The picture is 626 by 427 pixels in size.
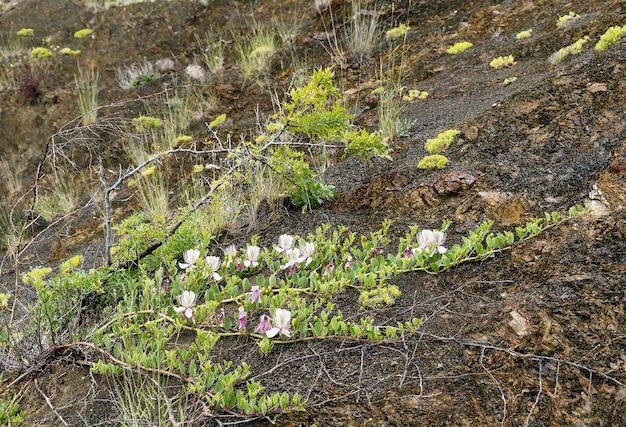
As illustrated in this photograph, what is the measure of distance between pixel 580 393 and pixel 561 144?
6.03 ft

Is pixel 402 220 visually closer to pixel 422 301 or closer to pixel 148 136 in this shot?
pixel 422 301

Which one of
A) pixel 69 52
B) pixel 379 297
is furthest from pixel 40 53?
pixel 379 297

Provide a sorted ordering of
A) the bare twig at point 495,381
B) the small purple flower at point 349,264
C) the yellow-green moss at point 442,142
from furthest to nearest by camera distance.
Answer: the yellow-green moss at point 442,142, the small purple flower at point 349,264, the bare twig at point 495,381

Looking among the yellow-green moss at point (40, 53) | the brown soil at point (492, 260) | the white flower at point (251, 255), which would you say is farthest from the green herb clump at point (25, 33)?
the white flower at point (251, 255)

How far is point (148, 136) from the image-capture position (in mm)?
7020

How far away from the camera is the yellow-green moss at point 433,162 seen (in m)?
3.54

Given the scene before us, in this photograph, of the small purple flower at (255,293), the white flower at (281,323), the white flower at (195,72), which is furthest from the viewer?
the white flower at (195,72)

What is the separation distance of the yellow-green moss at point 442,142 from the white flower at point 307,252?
4.99 ft

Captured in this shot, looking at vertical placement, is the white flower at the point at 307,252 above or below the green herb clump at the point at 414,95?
above

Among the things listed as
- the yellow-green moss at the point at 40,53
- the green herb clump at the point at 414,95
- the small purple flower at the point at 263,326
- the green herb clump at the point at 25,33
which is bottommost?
the green herb clump at the point at 414,95

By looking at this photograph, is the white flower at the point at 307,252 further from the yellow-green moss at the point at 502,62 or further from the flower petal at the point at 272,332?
the yellow-green moss at the point at 502,62

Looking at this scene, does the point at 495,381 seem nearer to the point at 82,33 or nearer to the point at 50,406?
the point at 50,406

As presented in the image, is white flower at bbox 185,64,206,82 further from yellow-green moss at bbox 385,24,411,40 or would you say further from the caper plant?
the caper plant

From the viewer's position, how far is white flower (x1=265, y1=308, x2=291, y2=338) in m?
2.14
